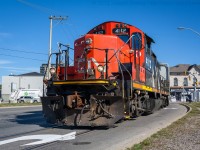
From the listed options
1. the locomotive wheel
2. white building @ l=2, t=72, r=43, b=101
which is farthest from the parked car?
the locomotive wheel

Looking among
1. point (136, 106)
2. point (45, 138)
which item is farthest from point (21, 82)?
point (45, 138)

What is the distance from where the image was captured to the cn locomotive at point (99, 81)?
10.4 meters

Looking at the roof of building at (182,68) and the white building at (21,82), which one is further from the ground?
the roof of building at (182,68)

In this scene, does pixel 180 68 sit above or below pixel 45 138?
above

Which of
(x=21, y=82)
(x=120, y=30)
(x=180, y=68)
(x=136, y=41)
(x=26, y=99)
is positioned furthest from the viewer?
(x=180, y=68)

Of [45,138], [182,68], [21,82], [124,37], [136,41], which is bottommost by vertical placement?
[45,138]

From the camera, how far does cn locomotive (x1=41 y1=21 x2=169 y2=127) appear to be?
10438mm

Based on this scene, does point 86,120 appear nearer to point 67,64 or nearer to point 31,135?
point 31,135

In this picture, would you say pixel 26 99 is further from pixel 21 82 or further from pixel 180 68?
pixel 180 68

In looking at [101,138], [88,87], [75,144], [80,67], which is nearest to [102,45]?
[80,67]

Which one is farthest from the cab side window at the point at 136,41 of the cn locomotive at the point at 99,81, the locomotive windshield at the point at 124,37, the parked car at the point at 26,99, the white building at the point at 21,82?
the white building at the point at 21,82

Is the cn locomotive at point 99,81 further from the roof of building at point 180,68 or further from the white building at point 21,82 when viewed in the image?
the roof of building at point 180,68

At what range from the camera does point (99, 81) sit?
407 inches

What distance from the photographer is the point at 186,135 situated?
9.38m
